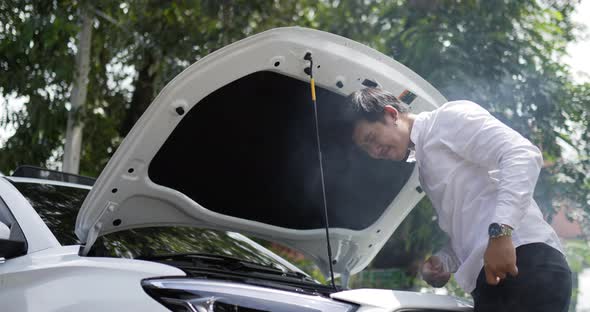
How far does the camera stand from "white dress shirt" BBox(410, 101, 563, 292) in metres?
2.33

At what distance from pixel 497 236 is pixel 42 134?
6.10 meters

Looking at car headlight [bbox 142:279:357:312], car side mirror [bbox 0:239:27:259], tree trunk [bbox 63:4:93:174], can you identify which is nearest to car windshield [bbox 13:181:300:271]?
car side mirror [bbox 0:239:27:259]

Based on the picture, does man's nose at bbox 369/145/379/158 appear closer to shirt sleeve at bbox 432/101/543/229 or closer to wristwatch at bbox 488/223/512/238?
shirt sleeve at bbox 432/101/543/229

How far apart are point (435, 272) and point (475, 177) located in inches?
24.4

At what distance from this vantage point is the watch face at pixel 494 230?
2.30 metres

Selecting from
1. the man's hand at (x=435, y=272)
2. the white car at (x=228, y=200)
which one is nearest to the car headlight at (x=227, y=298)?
the white car at (x=228, y=200)

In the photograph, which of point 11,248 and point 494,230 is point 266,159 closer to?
point 11,248

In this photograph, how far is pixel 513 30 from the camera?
19.6 ft

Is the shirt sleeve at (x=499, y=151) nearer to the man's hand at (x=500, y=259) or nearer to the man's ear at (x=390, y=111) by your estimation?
the man's hand at (x=500, y=259)

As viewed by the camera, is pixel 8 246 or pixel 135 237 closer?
pixel 8 246

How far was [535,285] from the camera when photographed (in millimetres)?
2385

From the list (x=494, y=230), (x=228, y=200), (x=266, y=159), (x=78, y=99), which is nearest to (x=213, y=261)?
(x=228, y=200)

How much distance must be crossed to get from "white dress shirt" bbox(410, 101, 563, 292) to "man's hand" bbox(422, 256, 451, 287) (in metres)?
0.33

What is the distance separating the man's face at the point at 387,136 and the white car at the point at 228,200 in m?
0.34
